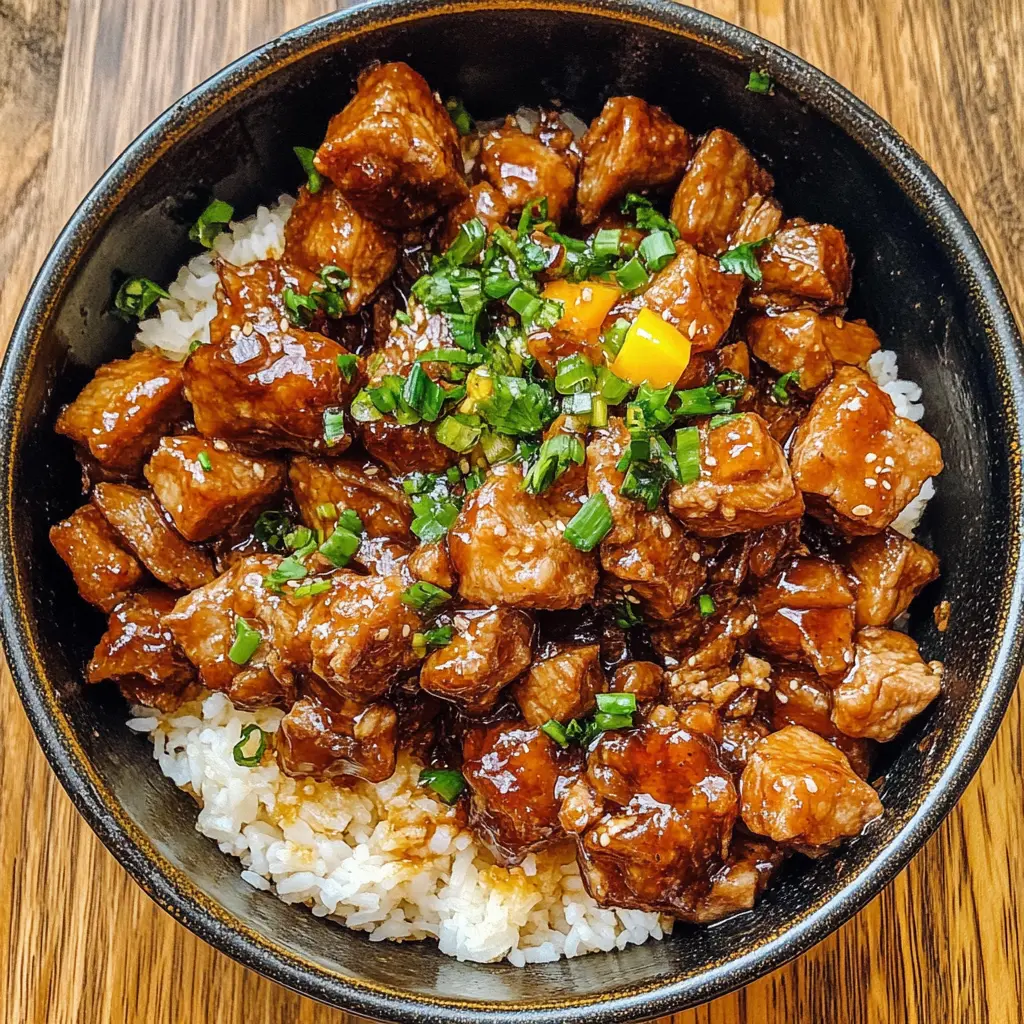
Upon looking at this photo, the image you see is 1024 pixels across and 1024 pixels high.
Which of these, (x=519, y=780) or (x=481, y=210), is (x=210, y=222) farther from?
(x=519, y=780)

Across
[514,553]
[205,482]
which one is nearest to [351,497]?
[205,482]

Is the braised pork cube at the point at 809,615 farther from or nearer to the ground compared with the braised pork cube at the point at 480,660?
farther from the ground

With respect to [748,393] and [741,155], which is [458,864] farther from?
[741,155]

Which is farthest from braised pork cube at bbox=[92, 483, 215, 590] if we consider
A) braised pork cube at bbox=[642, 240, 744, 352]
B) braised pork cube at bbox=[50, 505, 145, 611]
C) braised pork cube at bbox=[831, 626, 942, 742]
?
braised pork cube at bbox=[831, 626, 942, 742]

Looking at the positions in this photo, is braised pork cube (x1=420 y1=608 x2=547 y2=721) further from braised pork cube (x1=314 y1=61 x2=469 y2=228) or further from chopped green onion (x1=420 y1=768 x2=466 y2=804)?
braised pork cube (x1=314 y1=61 x2=469 y2=228)

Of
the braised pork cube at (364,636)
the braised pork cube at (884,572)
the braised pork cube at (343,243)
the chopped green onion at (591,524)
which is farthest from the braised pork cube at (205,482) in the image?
the braised pork cube at (884,572)

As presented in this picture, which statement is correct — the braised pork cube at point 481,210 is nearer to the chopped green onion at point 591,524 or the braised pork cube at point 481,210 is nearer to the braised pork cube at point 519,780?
the chopped green onion at point 591,524
